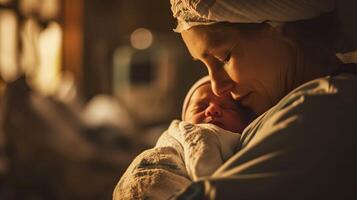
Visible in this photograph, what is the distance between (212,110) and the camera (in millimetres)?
1347

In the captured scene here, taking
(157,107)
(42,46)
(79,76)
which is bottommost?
(157,107)

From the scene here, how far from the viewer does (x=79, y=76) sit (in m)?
6.51

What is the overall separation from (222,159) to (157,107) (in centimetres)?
546

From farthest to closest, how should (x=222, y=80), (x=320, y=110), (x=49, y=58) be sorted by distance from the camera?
1. (x=49, y=58)
2. (x=222, y=80)
3. (x=320, y=110)

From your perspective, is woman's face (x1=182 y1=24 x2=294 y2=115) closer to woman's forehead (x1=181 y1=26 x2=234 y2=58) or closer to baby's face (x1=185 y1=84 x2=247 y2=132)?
woman's forehead (x1=181 y1=26 x2=234 y2=58)

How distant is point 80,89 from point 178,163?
17.1ft

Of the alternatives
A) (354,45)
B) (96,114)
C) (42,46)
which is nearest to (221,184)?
(354,45)

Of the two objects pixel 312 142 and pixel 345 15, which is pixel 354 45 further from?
pixel 312 142

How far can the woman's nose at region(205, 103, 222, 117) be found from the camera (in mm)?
1328

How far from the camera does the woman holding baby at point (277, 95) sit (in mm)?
856

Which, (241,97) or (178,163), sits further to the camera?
(241,97)

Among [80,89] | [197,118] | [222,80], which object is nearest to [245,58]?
[222,80]

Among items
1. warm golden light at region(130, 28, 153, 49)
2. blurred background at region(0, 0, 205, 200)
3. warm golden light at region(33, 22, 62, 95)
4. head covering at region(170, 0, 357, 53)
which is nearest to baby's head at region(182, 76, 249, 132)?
head covering at region(170, 0, 357, 53)

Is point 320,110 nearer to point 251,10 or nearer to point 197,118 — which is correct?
point 251,10
